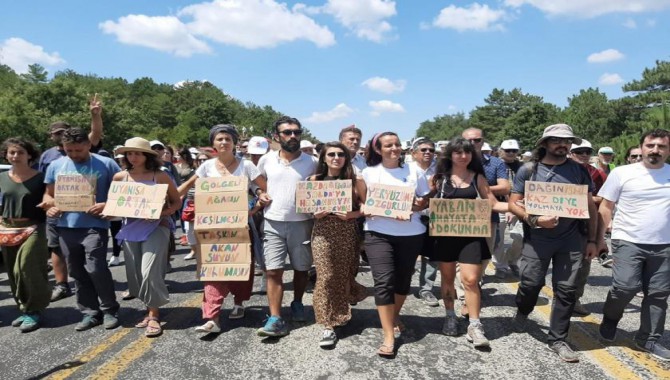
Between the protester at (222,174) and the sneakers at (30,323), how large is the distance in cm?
168

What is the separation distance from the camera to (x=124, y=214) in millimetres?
3994

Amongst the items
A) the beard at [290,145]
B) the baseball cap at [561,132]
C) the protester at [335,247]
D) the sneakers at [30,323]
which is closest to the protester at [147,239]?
the sneakers at [30,323]

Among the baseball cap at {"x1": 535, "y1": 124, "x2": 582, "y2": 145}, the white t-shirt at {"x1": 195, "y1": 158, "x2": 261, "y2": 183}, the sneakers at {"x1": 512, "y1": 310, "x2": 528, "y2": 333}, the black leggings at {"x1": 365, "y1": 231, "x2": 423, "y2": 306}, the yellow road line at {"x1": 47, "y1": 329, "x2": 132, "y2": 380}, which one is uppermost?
the baseball cap at {"x1": 535, "y1": 124, "x2": 582, "y2": 145}

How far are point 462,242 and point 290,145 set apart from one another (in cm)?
185

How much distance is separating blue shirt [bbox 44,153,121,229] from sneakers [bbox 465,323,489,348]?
374 centimetres

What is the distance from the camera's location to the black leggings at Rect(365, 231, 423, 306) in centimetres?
370

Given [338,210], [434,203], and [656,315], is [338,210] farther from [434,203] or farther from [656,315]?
[656,315]

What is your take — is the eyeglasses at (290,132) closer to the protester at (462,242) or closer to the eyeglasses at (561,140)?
the protester at (462,242)

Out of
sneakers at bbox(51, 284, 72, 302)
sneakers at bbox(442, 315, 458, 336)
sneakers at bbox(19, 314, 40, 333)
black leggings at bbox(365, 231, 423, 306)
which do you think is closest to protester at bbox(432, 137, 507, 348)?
sneakers at bbox(442, 315, 458, 336)

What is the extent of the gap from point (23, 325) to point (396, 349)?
11.9 feet

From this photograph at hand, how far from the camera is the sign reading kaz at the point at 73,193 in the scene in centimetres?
419

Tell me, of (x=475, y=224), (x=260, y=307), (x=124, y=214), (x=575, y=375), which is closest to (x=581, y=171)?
(x=475, y=224)

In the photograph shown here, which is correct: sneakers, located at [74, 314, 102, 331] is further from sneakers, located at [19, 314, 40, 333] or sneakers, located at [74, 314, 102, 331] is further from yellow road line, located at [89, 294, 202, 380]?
yellow road line, located at [89, 294, 202, 380]

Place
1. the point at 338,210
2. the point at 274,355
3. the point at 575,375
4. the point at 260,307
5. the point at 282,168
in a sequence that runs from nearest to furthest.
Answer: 1. the point at 575,375
2. the point at 274,355
3. the point at 338,210
4. the point at 282,168
5. the point at 260,307
